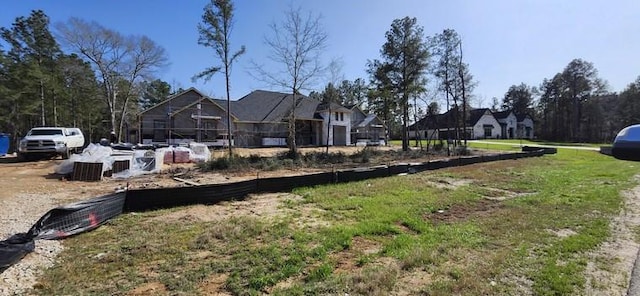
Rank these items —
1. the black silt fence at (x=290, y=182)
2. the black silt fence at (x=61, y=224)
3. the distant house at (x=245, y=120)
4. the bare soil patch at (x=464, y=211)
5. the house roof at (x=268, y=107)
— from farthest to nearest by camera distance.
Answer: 1. the house roof at (x=268, y=107)
2. the distant house at (x=245, y=120)
3. the black silt fence at (x=290, y=182)
4. the bare soil patch at (x=464, y=211)
5. the black silt fence at (x=61, y=224)

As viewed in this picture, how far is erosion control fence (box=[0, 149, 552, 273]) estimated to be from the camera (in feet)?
14.9

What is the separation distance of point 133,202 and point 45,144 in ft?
48.9

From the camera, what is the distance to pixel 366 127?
1674 inches

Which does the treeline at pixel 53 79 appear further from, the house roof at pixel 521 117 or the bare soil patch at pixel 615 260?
the house roof at pixel 521 117

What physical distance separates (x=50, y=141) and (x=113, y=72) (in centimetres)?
1884

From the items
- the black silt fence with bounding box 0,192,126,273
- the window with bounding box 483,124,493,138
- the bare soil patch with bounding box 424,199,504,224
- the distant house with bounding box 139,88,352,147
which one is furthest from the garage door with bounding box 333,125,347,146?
the window with bounding box 483,124,493,138

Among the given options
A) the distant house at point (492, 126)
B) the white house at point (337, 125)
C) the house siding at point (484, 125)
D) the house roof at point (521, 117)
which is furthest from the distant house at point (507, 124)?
the white house at point (337, 125)

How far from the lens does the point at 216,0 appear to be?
19359 mm

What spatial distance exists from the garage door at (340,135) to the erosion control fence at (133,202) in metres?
26.2

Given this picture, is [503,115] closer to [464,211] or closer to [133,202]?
[464,211]

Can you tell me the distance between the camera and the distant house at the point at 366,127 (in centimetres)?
4228

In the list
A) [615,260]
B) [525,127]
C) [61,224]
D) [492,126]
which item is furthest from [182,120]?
[525,127]

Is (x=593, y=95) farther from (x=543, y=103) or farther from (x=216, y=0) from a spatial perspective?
(x=216, y=0)

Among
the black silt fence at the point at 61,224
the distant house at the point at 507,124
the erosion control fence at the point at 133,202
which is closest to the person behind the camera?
the black silt fence at the point at 61,224
